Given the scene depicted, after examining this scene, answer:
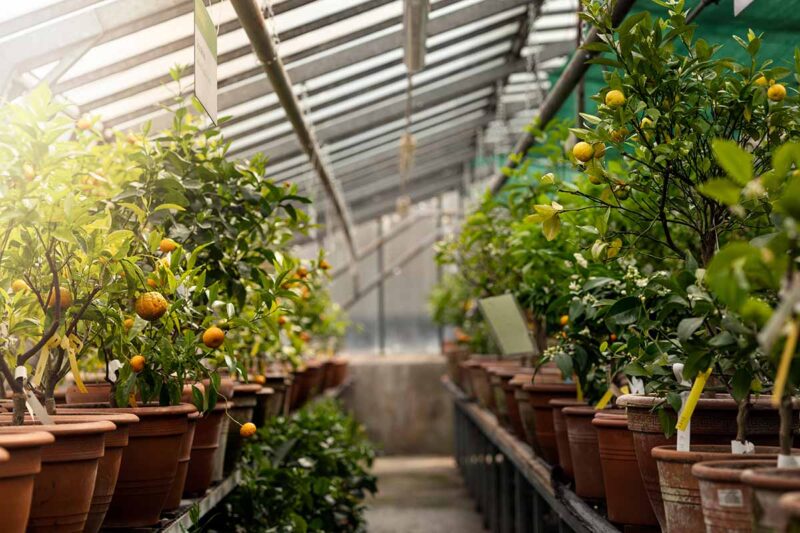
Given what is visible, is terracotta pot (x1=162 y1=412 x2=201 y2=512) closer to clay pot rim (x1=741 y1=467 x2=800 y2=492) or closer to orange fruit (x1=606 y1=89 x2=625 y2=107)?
orange fruit (x1=606 y1=89 x2=625 y2=107)

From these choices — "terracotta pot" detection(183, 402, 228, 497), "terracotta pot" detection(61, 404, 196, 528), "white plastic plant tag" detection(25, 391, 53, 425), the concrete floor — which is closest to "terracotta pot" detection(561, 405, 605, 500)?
"terracotta pot" detection(183, 402, 228, 497)

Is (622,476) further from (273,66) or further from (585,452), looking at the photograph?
(273,66)

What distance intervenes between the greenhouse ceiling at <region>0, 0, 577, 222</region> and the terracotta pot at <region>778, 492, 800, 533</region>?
1.96 meters

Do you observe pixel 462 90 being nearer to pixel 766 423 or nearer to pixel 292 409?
pixel 292 409

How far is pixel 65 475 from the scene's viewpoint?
1598mm

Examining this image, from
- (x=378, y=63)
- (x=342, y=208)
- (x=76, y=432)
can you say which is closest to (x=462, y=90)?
(x=378, y=63)

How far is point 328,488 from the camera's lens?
379 centimetres

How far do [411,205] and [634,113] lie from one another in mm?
10480

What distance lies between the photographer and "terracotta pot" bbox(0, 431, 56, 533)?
4.50 feet

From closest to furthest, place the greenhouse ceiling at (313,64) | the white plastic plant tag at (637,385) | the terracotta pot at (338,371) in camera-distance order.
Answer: the white plastic plant tag at (637,385) < the greenhouse ceiling at (313,64) < the terracotta pot at (338,371)

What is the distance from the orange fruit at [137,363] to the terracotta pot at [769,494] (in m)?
1.34

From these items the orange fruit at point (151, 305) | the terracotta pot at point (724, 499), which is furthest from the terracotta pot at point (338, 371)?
the terracotta pot at point (724, 499)

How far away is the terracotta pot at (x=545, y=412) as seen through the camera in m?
3.12

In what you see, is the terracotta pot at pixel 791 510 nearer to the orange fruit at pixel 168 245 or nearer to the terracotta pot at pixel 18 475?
the terracotta pot at pixel 18 475
